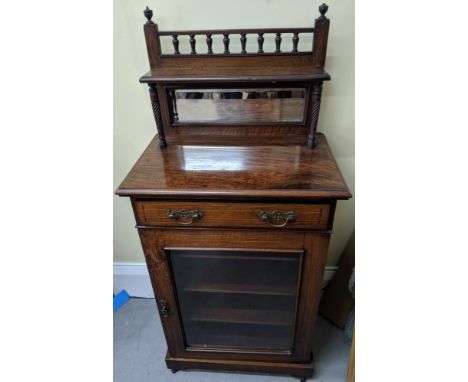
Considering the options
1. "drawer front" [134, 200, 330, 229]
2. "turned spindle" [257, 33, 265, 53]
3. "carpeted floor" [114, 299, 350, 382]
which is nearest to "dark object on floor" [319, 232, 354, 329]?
"carpeted floor" [114, 299, 350, 382]

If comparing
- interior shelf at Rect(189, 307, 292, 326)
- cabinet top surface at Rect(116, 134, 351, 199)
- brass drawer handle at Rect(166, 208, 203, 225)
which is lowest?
interior shelf at Rect(189, 307, 292, 326)

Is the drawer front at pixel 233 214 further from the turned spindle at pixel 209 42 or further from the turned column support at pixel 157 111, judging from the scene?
the turned spindle at pixel 209 42

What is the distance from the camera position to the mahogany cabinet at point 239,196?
832mm

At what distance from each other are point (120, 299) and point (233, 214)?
1.10 m

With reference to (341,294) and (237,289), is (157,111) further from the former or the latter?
(341,294)

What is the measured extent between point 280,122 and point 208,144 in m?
0.27

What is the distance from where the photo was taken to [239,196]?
2.62 ft

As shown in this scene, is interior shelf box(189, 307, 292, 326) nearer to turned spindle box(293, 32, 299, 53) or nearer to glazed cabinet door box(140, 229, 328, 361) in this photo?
glazed cabinet door box(140, 229, 328, 361)

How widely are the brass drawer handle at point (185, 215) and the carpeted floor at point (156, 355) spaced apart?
0.81 m

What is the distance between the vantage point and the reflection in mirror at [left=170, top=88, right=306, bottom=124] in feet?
3.19

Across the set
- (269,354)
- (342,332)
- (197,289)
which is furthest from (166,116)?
(342,332)

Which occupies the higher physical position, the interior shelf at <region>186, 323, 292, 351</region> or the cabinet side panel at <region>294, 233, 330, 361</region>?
the cabinet side panel at <region>294, 233, 330, 361</region>

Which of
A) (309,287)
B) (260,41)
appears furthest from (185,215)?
(260,41)

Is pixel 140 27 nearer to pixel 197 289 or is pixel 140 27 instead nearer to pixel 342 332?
pixel 197 289
